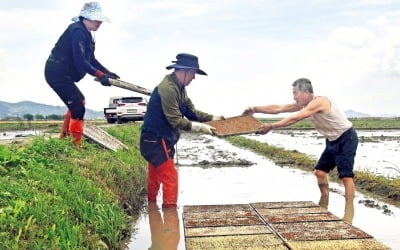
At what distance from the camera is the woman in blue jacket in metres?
6.38

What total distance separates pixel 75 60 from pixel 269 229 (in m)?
3.57

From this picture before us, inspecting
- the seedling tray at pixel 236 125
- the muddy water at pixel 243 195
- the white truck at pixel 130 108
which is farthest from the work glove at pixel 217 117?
the white truck at pixel 130 108

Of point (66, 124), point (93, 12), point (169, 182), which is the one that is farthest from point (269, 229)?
point (66, 124)

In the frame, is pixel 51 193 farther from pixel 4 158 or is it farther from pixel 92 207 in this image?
pixel 4 158

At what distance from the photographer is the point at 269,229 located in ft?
14.1

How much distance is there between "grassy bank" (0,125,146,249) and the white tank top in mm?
2751

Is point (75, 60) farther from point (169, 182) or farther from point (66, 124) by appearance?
point (169, 182)

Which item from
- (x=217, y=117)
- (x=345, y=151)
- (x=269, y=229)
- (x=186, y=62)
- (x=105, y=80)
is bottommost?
(x=269, y=229)

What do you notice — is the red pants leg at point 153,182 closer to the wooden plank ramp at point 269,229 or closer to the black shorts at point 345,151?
the wooden plank ramp at point 269,229

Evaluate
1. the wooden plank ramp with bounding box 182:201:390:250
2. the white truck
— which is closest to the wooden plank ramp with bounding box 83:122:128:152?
the wooden plank ramp with bounding box 182:201:390:250

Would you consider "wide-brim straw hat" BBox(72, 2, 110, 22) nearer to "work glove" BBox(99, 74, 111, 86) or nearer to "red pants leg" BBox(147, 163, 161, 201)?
"work glove" BBox(99, 74, 111, 86)

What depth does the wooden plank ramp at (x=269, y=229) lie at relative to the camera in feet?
12.4

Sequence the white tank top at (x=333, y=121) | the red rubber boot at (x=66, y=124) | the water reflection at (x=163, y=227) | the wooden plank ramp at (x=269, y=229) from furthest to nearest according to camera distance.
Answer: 1. the red rubber boot at (x=66, y=124)
2. the white tank top at (x=333, y=121)
3. the water reflection at (x=163, y=227)
4. the wooden plank ramp at (x=269, y=229)

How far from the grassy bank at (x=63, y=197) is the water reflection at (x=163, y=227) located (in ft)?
0.98
